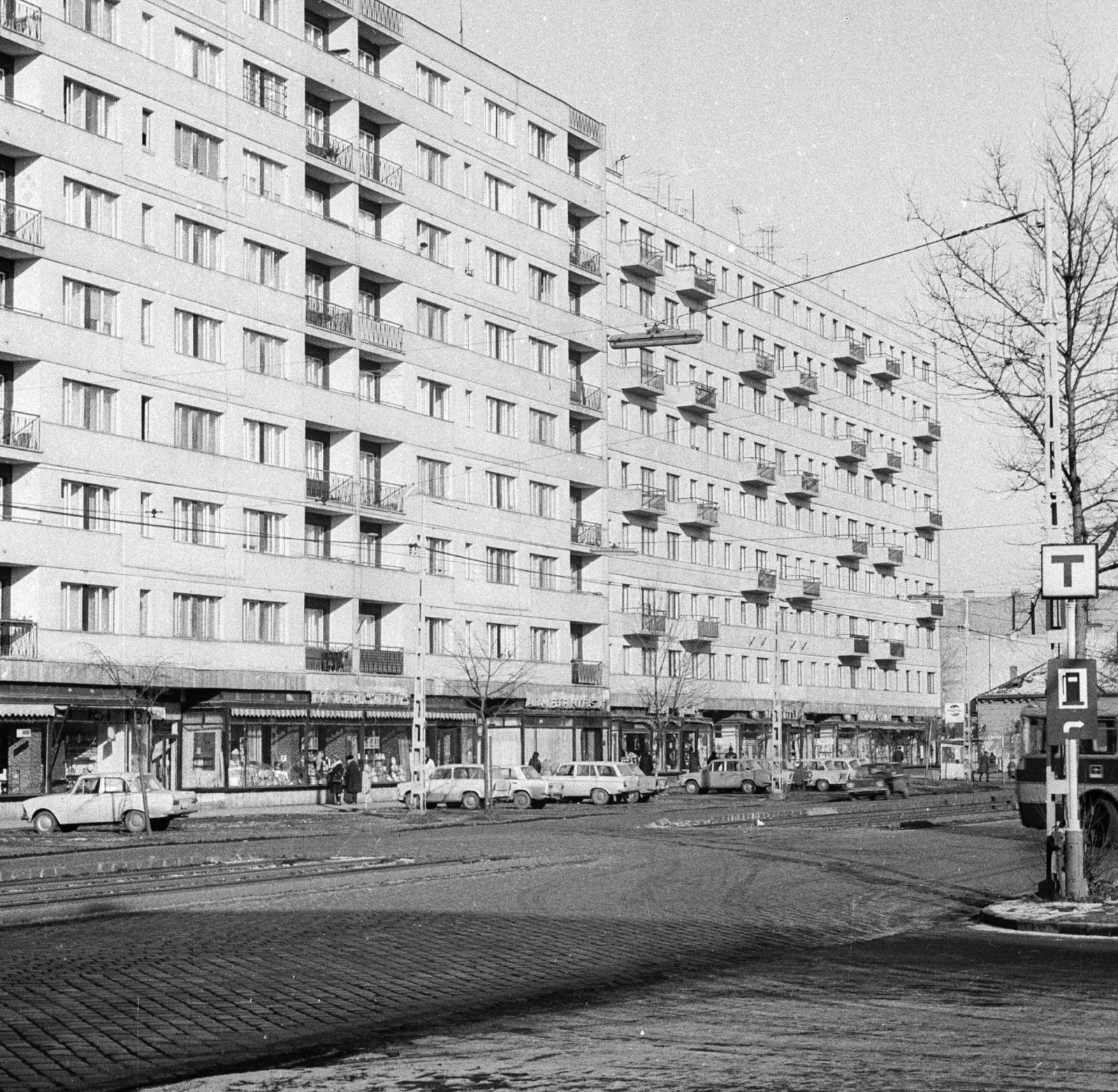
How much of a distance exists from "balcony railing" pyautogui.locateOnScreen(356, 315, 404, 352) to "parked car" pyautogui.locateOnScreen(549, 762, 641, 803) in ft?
53.9

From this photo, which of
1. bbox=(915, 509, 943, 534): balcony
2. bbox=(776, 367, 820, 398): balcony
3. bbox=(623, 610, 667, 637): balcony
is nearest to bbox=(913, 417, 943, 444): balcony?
bbox=(915, 509, 943, 534): balcony

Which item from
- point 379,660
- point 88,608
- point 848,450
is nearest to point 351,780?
point 379,660

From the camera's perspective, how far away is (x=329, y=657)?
6106cm

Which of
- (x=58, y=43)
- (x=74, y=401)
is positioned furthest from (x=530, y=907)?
(x=58, y=43)

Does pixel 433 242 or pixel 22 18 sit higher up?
pixel 22 18

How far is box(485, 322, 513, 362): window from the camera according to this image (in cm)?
6969

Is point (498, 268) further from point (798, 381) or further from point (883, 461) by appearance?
point (883, 461)

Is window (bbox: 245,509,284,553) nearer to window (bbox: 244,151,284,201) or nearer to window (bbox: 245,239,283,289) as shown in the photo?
window (bbox: 245,239,283,289)

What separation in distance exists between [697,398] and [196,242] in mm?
35297

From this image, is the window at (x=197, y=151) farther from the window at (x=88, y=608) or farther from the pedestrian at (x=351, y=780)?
the pedestrian at (x=351, y=780)

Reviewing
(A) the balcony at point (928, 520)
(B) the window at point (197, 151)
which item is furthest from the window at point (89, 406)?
(A) the balcony at point (928, 520)

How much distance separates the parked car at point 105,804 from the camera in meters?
40.1

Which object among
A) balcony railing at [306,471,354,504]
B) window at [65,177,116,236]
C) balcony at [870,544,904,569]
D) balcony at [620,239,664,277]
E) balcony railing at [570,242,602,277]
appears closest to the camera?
window at [65,177,116,236]

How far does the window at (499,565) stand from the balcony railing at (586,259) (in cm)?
1342
